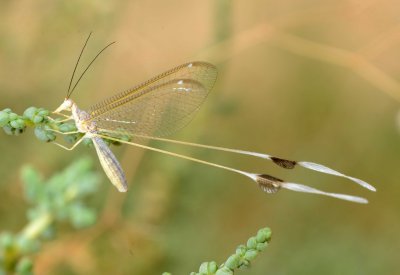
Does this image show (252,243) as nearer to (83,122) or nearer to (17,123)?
(17,123)

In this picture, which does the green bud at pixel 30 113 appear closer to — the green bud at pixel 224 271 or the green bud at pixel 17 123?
the green bud at pixel 17 123

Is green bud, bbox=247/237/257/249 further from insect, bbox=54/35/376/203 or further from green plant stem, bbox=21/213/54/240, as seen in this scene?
green plant stem, bbox=21/213/54/240

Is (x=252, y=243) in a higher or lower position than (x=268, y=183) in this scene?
lower

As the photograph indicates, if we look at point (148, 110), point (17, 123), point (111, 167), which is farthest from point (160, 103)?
point (17, 123)

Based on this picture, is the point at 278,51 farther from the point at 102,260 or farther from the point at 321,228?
the point at 102,260

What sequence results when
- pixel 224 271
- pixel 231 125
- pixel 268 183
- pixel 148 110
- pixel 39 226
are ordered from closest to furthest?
pixel 224 271 → pixel 268 183 → pixel 39 226 → pixel 148 110 → pixel 231 125

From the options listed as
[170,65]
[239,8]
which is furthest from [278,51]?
[170,65]

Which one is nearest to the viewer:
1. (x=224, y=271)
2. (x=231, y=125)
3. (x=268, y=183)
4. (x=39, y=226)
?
(x=224, y=271)

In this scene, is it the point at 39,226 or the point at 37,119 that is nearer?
the point at 37,119
